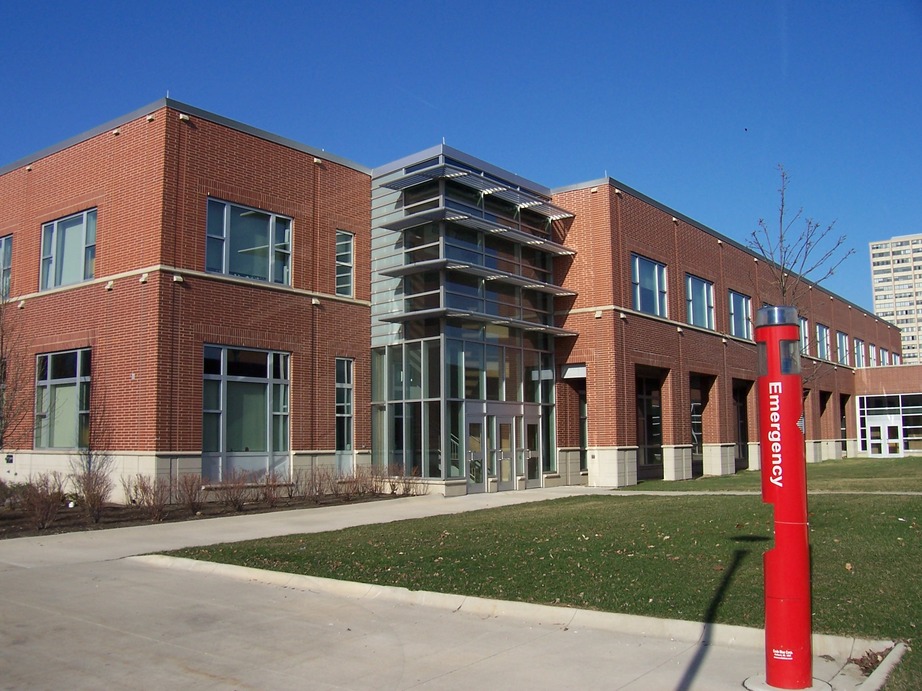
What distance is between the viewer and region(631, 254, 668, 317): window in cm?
2986

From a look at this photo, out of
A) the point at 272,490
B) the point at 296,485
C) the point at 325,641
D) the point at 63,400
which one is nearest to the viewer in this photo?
the point at 325,641

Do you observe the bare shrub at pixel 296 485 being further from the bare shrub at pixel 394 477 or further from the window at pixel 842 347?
the window at pixel 842 347

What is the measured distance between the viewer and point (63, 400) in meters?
23.3

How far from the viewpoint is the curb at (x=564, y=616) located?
23.6 ft

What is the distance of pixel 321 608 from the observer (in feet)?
31.7

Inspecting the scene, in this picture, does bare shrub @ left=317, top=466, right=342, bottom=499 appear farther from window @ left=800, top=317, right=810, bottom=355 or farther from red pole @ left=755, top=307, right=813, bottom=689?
window @ left=800, top=317, right=810, bottom=355

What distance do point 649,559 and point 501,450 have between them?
14.9 m

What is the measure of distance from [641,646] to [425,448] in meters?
16.6

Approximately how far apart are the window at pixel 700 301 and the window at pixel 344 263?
46.2 ft

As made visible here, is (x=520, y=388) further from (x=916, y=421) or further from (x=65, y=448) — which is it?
(x=916, y=421)

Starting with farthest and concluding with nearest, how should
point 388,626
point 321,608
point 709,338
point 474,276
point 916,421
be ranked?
1. point 916,421
2. point 709,338
3. point 474,276
4. point 321,608
5. point 388,626

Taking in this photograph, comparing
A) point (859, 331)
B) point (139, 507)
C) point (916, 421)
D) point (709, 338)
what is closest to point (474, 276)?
point (139, 507)

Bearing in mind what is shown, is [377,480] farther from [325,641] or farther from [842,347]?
[842,347]

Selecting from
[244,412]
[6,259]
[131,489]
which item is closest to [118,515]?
[131,489]
